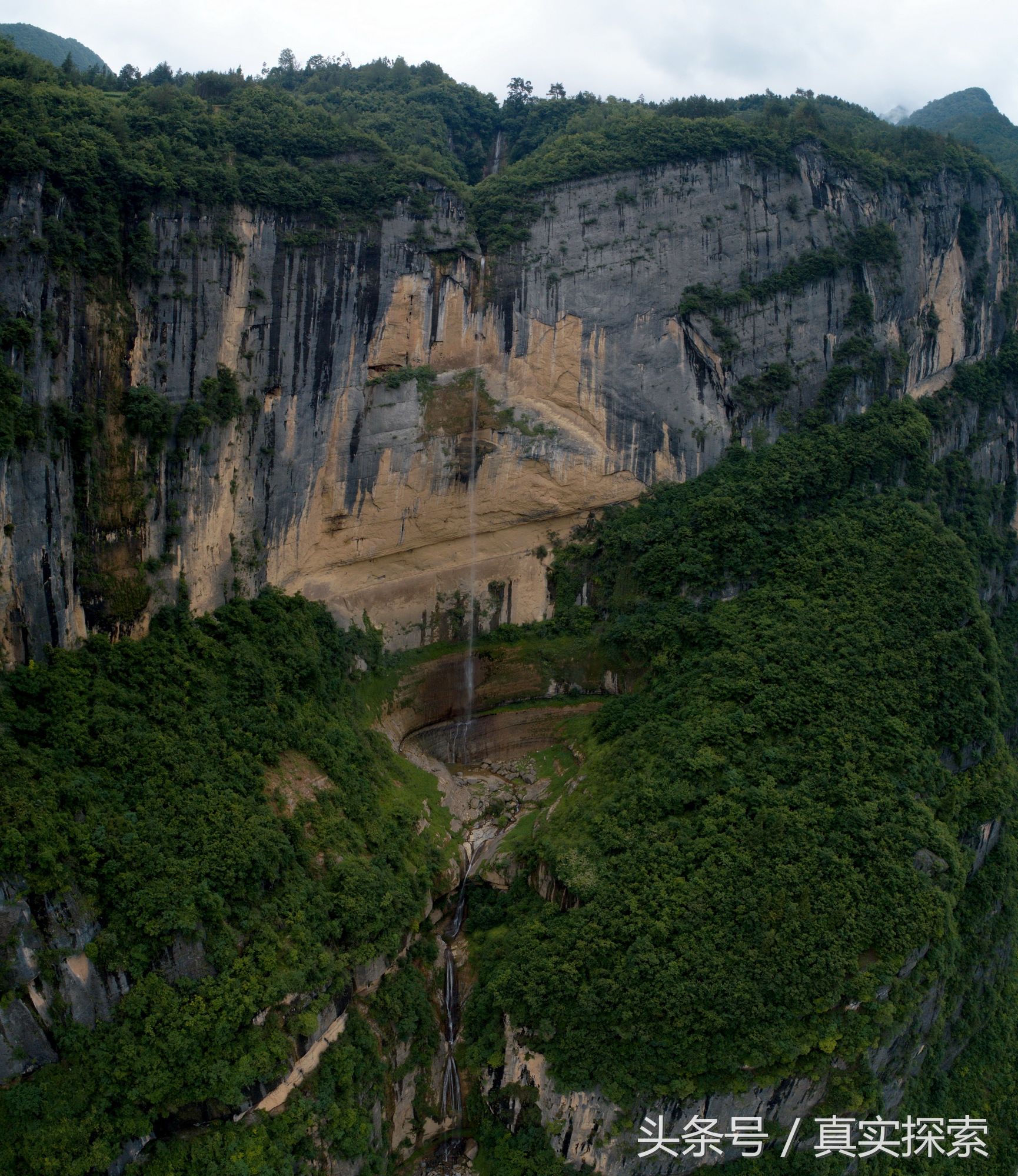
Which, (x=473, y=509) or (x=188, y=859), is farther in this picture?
(x=473, y=509)

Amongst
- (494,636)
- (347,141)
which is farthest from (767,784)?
(347,141)

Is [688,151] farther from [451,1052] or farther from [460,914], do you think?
[451,1052]

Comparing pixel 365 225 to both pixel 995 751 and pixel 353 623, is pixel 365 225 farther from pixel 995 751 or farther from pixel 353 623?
pixel 995 751

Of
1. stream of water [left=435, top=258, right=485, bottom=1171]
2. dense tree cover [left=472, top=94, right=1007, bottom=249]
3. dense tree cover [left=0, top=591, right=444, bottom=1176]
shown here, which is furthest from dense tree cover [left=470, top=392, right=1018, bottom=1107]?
dense tree cover [left=472, top=94, right=1007, bottom=249]

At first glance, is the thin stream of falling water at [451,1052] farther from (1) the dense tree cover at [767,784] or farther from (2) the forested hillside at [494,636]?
(1) the dense tree cover at [767,784]

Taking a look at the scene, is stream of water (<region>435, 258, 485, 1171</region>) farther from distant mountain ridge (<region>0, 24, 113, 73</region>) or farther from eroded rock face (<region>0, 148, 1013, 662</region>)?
distant mountain ridge (<region>0, 24, 113, 73</region>)

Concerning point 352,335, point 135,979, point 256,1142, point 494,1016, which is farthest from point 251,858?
point 352,335

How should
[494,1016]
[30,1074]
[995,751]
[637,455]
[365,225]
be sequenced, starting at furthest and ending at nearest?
[637,455] → [365,225] → [995,751] → [494,1016] → [30,1074]
